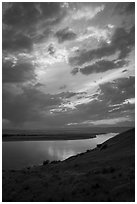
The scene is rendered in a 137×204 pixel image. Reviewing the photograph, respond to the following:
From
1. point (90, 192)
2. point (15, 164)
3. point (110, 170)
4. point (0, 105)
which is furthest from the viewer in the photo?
point (15, 164)

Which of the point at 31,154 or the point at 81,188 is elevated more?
the point at 81,188

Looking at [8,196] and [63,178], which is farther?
[63,178]

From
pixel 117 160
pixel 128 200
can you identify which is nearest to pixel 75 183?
pixel 128 200

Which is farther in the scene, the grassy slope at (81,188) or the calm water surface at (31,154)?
the calm water surface at (31,154)

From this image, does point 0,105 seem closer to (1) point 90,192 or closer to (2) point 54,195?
(2) point 54,195

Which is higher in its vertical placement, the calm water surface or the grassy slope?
the grassy slope

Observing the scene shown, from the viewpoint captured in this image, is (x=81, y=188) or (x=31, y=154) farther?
(x=31, y=154)

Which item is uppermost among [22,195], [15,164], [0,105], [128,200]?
[0,105]

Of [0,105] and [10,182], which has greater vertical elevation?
[0,105]

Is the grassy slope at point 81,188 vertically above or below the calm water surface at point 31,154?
above

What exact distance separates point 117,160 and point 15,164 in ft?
68.8

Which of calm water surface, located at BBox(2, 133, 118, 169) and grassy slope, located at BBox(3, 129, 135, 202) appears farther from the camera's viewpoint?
calm water surface, located at BBox(2, 133, 118, 169)

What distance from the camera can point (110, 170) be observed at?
49.1 feet

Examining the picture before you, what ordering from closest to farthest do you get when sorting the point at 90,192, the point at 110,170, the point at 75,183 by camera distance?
the point at 90,192 → the point at 75,183 → the point at 110,170
